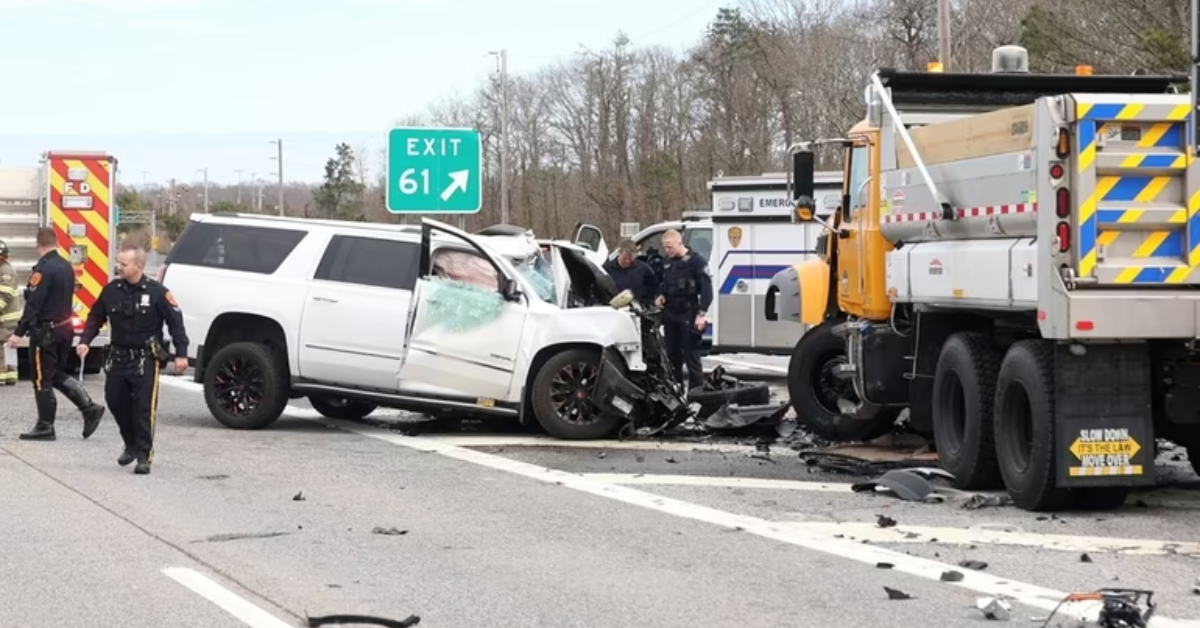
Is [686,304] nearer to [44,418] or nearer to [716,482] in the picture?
[716,482]

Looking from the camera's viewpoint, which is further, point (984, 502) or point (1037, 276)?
point (984, 502)

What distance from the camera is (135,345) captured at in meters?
11.9

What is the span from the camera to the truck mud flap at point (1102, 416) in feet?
30.5

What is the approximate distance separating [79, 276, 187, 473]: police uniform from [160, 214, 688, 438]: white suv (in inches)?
90.5

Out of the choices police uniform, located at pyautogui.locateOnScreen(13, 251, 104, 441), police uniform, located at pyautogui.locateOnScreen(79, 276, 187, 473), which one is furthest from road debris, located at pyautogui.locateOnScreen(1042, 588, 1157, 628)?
police uniform, located at pyautogui.locateOnScreen(13, 251, 104, 441)

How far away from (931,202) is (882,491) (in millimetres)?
2092

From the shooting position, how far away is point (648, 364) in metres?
14.4

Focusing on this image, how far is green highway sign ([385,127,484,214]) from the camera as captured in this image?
1752 cm

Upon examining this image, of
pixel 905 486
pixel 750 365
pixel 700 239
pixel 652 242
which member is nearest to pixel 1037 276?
pixel 905 486

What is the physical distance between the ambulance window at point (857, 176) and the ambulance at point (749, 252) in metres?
6.82

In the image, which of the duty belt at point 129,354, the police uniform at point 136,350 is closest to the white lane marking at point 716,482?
the police uniform at point 136,350

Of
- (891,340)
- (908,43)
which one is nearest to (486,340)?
(891,340)

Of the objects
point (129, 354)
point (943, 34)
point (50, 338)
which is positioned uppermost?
point (943, 34)

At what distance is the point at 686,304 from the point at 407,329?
3536 mm
